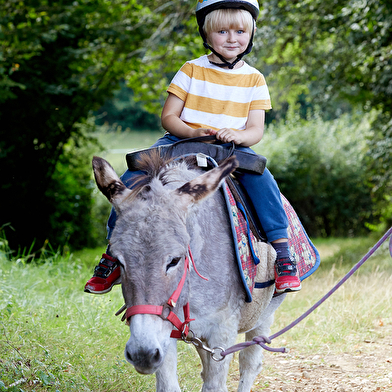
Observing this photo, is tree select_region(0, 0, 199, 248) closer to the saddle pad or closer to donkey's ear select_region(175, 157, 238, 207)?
the saddle pad

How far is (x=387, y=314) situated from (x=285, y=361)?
5.84 ft

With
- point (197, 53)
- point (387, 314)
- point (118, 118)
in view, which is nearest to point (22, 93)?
point (197, 53)

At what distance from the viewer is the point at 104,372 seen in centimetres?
375

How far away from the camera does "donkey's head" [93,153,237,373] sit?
204 centimetres

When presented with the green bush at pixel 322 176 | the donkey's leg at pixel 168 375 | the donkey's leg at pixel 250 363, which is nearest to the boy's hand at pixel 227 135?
the donkey's leg at pixel 168 375

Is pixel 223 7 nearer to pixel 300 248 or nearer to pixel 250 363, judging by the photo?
pixel 300 248

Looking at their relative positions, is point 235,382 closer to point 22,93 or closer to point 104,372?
point 104,372

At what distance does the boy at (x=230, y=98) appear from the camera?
300 cm

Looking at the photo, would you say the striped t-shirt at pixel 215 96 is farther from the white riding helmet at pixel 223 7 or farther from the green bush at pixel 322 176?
the green bush at pixel 322 176

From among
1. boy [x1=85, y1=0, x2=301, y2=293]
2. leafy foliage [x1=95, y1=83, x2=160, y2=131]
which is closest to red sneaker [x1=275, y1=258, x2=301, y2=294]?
boy [x1=85, y1=0, x2=301, y2=293]

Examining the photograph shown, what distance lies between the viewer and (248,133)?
9.91ft

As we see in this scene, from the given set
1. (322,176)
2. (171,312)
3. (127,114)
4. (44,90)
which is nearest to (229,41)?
(171,312)

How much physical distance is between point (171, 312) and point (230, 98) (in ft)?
5.01

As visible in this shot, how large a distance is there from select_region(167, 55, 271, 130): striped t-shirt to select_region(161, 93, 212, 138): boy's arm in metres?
0.04
